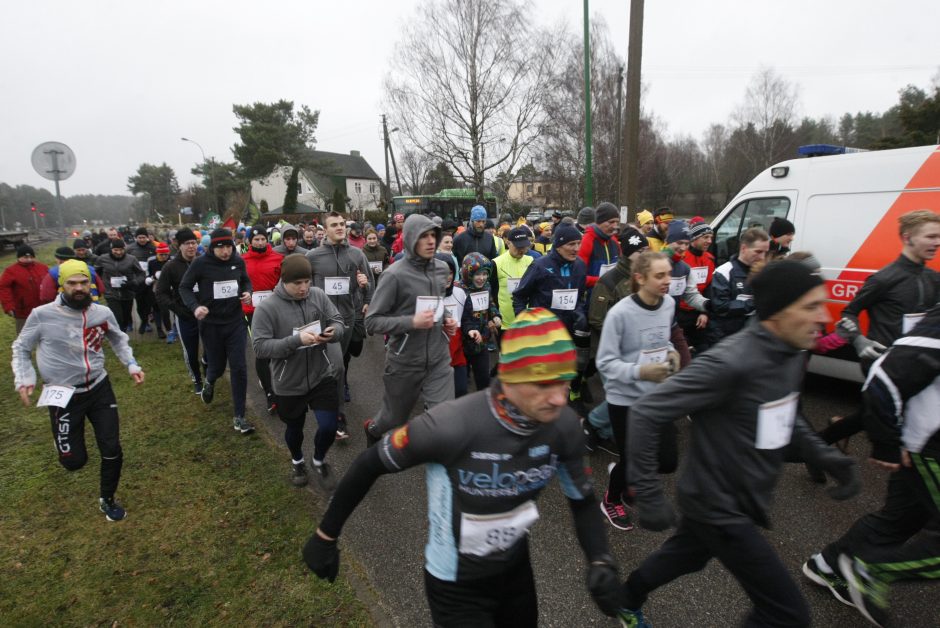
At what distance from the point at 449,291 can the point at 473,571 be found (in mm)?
3492

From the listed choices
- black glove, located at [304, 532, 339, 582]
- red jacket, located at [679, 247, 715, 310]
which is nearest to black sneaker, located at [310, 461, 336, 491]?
black glove, located at [304, 532, 339, 582]

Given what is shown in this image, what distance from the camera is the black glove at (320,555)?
1.81 m

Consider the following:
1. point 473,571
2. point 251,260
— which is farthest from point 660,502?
point 251,260

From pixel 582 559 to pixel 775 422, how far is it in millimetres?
1750

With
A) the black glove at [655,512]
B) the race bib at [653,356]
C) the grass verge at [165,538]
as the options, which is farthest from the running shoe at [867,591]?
the grass verge at [165,538]

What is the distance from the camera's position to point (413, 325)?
3672 millimetres

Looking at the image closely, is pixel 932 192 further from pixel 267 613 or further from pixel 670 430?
pixel 267 613

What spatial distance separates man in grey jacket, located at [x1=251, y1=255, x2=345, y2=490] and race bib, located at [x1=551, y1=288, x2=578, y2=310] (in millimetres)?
2057

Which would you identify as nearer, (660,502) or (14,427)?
(660,502)

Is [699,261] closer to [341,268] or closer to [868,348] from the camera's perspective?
[868,348]

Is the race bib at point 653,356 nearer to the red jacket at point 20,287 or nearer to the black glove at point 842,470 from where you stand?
the black glove at point 842,470

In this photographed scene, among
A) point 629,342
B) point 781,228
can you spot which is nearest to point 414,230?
point 629,342

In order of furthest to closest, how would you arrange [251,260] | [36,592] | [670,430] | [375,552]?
[251,260] → [375,552] → [36,592] → [670,430]

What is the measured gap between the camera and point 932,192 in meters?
4.59
